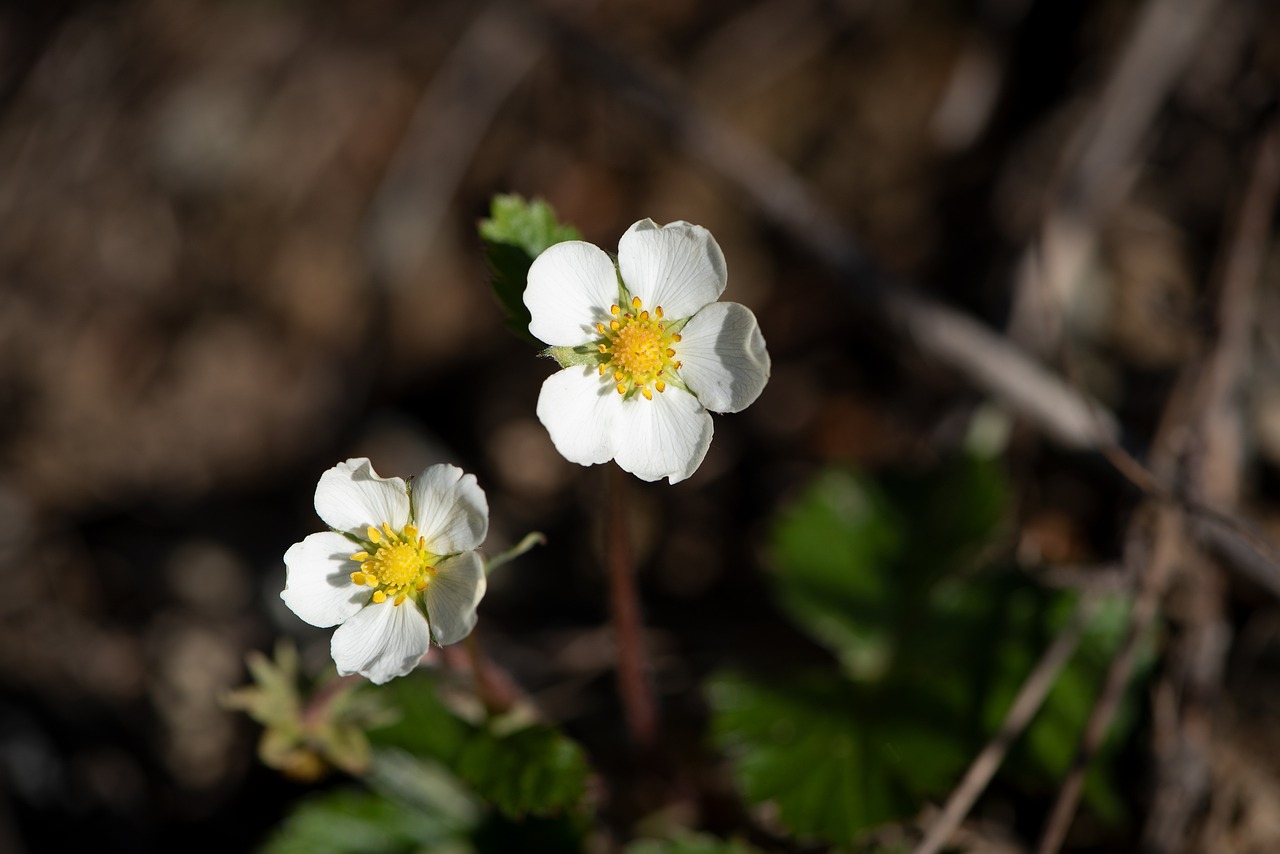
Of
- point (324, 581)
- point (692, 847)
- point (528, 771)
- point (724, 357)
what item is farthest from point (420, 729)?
point (724, 357)

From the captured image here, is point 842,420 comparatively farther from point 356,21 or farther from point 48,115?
point 48,115

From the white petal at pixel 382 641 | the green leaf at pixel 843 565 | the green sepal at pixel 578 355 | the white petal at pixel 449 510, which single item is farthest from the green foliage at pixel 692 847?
the green sepal at pixel 578 355

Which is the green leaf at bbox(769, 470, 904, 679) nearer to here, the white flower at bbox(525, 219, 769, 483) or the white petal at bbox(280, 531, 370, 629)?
the white flower at bbox(525, 219, 769, 483)

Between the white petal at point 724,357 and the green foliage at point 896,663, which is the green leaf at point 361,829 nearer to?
the green foliage at point 896,663

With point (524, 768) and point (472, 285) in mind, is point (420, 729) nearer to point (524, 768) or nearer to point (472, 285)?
point (524, 768)

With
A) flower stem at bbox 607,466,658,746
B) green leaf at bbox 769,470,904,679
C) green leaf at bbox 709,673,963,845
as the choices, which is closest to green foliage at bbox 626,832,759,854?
green leaf at bbox 709,673,963,845
